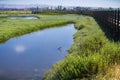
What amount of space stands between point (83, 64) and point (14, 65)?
354 inches

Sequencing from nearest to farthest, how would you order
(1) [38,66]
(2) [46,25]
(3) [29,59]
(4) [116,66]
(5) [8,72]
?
(4) [116,66]
(5) [8,72]
(1) [38,66]
(3) [29,59]
(2) [46,25]

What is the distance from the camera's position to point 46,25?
187 feet

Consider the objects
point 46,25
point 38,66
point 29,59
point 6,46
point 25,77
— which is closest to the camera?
point 25,77

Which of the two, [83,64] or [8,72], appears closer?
[83,64]

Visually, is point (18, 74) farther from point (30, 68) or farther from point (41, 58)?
point (41, 58)

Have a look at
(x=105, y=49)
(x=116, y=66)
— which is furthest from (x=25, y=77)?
(x=116, y=66)

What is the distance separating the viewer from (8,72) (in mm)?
18609

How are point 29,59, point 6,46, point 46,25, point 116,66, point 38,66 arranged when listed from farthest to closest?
point 46,25 < point 6,46 < point 29,59 < point 38,66 < point 116,66

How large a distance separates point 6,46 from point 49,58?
7.43 m

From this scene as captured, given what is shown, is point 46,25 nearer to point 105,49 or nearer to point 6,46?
point 6,46

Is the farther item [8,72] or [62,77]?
[8,72]

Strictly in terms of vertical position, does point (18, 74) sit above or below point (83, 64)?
below

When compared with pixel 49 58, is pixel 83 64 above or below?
above


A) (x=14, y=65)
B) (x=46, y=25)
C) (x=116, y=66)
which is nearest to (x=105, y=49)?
(x=116, y=66)
